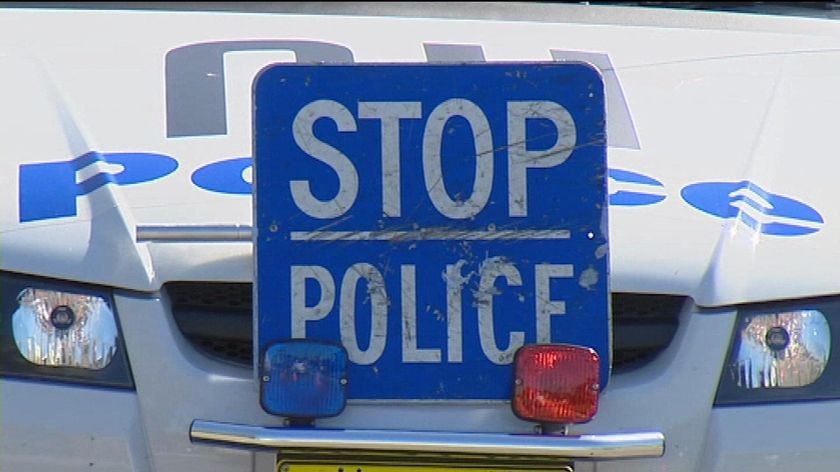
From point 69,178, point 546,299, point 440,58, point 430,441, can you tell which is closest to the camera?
point 430,441

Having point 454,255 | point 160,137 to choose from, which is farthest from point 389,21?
point 454,255

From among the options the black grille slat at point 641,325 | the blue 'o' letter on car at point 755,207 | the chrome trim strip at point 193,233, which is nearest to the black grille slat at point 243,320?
the black grille slat at point 641,325

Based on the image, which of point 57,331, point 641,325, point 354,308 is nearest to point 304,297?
point 354,308

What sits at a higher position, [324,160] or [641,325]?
[324,160]

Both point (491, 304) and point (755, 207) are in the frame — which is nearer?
point (491, 304)

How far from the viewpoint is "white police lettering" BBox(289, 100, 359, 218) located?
2750 millimetres

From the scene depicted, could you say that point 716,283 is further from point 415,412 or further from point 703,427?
point 415,412

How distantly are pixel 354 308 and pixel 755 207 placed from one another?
77cm

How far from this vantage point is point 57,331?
2789 mm

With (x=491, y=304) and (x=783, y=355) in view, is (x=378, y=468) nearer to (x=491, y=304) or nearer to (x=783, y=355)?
(x=491, y=304)

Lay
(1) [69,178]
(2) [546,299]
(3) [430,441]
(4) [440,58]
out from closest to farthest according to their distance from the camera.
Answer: (3) [430,441]
(2) [546,299]
(1) [69,178]
(4) [440,58]

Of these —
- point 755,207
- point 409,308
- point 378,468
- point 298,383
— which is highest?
point 755,207

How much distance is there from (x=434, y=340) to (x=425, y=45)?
3.14ft

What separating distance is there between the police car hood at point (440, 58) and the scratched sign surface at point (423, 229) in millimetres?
106
